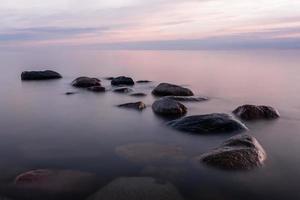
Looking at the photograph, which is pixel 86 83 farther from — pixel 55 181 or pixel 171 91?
pixel 55 181

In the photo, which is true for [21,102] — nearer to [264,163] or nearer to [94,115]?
[94,115]

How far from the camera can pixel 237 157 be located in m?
8.70

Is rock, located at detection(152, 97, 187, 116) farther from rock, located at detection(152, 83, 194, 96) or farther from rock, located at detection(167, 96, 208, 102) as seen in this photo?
rock, located at detection(152, 83, 194, 96)

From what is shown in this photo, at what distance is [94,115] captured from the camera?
49.0 ft

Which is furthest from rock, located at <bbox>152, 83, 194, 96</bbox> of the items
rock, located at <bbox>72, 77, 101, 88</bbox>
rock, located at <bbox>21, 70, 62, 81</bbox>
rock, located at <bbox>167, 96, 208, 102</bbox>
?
rock, located at <bbox>21, 70, 62, 81</bbox>

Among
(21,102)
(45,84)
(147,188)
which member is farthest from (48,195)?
(45,84)

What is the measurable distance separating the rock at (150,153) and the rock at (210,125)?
1549mm

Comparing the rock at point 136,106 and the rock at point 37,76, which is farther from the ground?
the rock at point 136,106

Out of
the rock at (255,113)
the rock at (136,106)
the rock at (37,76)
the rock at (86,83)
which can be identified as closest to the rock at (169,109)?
the rock at (136,106)

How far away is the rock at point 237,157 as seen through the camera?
28.1 ft

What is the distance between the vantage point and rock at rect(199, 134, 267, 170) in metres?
8.58

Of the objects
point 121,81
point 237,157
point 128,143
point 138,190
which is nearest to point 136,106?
point 128,143

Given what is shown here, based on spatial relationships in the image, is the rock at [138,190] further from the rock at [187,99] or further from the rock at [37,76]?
the rock at [37,76]

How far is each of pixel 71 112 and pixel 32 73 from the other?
15.6 metres
